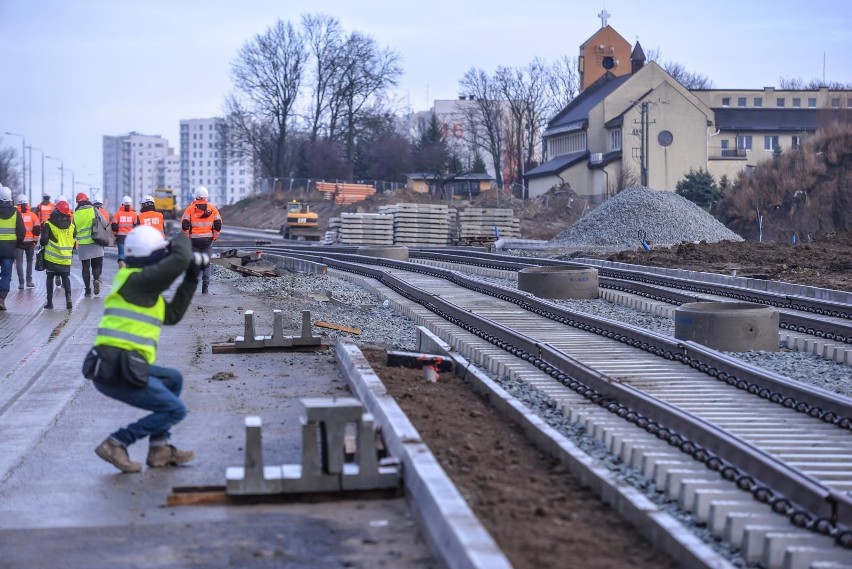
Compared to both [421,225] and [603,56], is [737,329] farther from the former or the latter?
[603,56]

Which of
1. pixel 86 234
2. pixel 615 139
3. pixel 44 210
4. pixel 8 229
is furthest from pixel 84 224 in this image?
pixel 615 139

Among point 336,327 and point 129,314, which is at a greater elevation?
point 129,314

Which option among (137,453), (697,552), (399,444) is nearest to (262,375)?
(137,453)

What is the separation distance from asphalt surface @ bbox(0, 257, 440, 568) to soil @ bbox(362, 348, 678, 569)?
443 millimetres

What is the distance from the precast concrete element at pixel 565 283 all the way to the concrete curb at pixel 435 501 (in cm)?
1235

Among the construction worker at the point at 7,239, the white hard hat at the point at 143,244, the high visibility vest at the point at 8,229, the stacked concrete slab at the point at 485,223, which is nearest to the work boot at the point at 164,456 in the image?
the white hard hat at the point at 143,244

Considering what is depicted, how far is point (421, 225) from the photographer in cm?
4988

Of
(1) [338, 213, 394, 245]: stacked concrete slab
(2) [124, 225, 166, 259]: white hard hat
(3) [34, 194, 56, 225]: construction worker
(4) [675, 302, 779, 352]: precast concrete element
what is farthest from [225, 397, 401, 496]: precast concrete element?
(1) [338, 213, 394, 245]: stacked concrete slab

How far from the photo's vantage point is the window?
84.2 meters

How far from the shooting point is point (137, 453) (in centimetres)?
816

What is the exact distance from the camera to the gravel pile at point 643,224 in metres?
41.0

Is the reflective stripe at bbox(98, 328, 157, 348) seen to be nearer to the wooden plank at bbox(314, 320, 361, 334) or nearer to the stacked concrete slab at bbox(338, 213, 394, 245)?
the wooden plank at bbox(314, 320, 361, 334)

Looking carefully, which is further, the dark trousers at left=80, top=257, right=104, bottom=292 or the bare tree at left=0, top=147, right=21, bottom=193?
the bare tree at left=0, top=147, right=21, bottom=193

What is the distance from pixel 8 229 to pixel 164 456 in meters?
12.9
